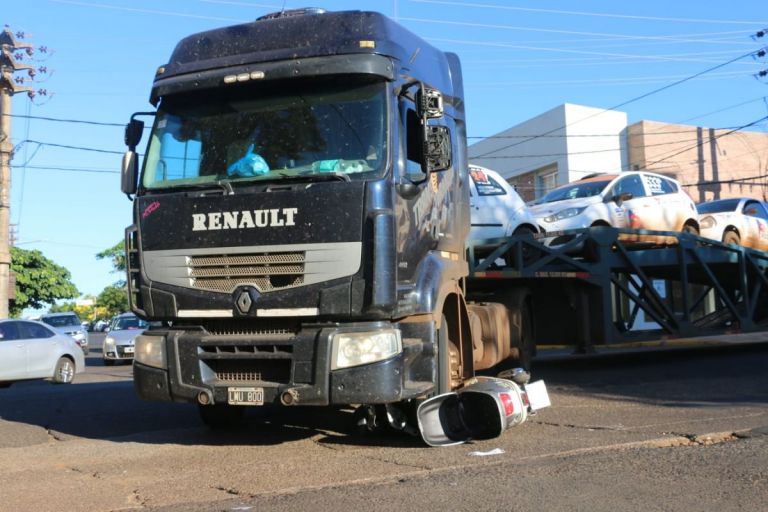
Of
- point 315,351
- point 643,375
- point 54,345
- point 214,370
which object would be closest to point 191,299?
point 214,370

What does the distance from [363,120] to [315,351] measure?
1820mm

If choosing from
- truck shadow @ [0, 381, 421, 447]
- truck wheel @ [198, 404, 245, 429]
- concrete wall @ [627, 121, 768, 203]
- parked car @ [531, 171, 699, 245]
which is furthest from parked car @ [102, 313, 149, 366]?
concrete wall @ [627, 121, 768, 203]

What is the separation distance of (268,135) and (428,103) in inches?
51.3

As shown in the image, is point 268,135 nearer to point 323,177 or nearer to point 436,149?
point 323,177

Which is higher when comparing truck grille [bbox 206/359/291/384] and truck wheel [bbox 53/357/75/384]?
truck grille [bbox 206/359/291/384]

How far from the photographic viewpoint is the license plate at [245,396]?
620 cm

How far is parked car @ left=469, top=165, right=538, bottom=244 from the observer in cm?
1072

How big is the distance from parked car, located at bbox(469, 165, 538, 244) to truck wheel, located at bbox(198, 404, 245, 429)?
4086 millimetres

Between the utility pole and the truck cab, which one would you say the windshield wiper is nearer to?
the truck cab

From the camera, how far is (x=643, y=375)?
1191cm

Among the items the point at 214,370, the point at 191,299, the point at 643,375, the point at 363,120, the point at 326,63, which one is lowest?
the point at 643,375

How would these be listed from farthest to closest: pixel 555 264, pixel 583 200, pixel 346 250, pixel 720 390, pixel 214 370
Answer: pixel 583 200 → pixel 555 264 → pixel 720 390 → pixel 214 370 → pixel 346 250

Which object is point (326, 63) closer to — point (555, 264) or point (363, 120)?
point (363, 120)

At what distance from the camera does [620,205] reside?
13.0 meters
